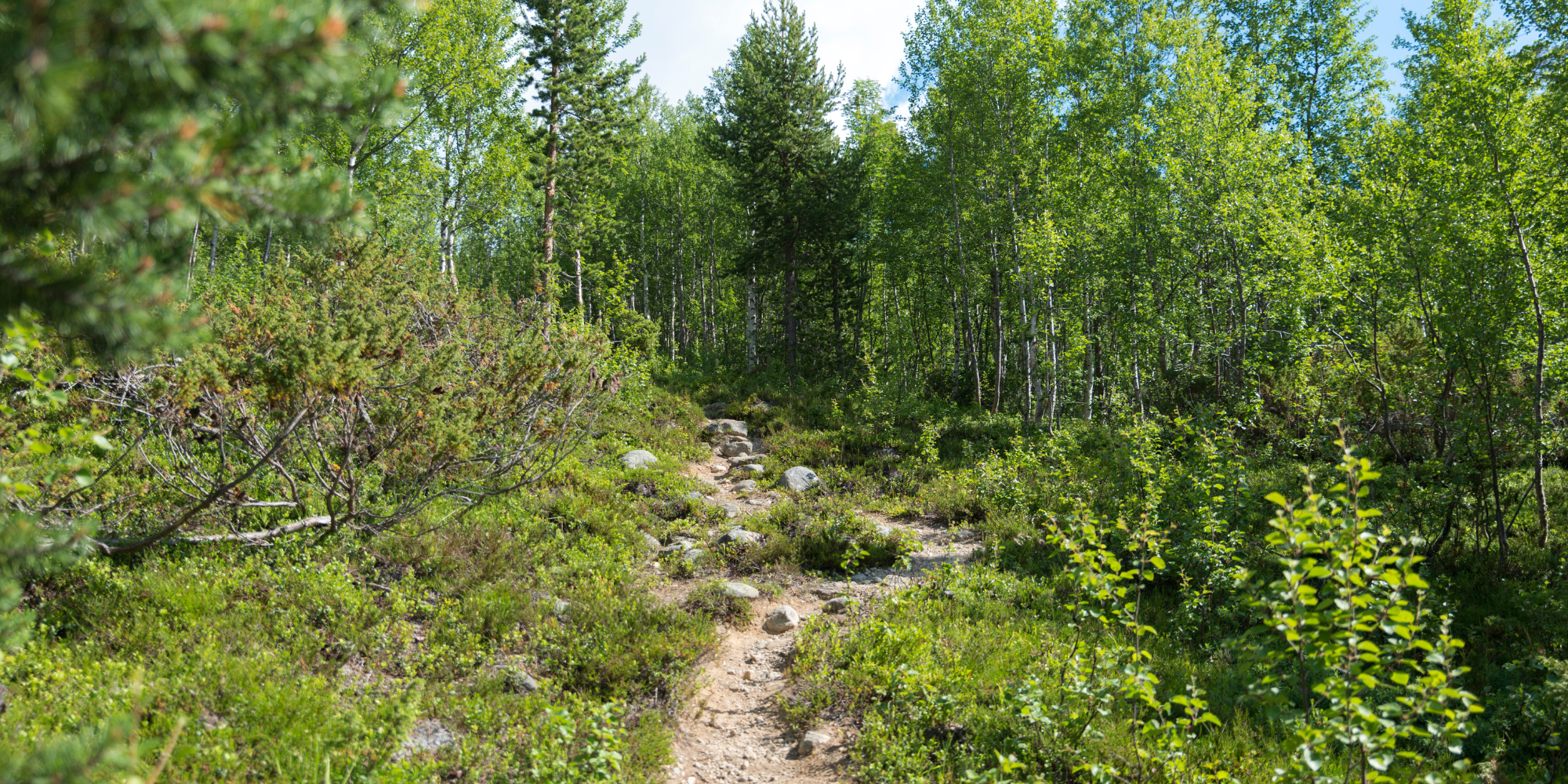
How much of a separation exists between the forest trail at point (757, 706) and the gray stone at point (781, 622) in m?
0.07

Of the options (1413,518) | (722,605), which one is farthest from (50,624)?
(1413,518)

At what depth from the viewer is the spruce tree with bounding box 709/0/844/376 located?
22.0 meters

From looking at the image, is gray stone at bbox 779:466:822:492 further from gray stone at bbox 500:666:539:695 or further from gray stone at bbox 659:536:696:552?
gray stone at bbox 500:666:539:695

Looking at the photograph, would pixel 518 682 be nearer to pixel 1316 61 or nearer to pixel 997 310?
pixel 997 310

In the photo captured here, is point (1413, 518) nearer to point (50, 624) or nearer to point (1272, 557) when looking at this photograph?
point (1272, 557)

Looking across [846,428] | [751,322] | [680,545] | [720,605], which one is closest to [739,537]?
[680,545]

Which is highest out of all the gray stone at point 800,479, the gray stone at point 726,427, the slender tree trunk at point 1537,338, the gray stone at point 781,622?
the slender tree trunk at point 1537,338

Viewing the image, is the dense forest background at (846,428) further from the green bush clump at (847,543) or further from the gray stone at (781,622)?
the gray stone at (781,622)

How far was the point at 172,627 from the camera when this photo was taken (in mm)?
5215

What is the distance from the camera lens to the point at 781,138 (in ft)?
71.9

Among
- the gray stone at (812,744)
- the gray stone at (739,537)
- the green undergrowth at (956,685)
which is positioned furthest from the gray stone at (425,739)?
the gray stone at (739,537)

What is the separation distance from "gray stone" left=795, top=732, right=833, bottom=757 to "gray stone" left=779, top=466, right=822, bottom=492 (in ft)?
23.5

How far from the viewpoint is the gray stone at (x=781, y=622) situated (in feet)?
25.5

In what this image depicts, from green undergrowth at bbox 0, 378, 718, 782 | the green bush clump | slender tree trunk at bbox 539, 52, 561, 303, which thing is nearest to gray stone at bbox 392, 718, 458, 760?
green undergrowth at bbox 0, 378, 718, 782
